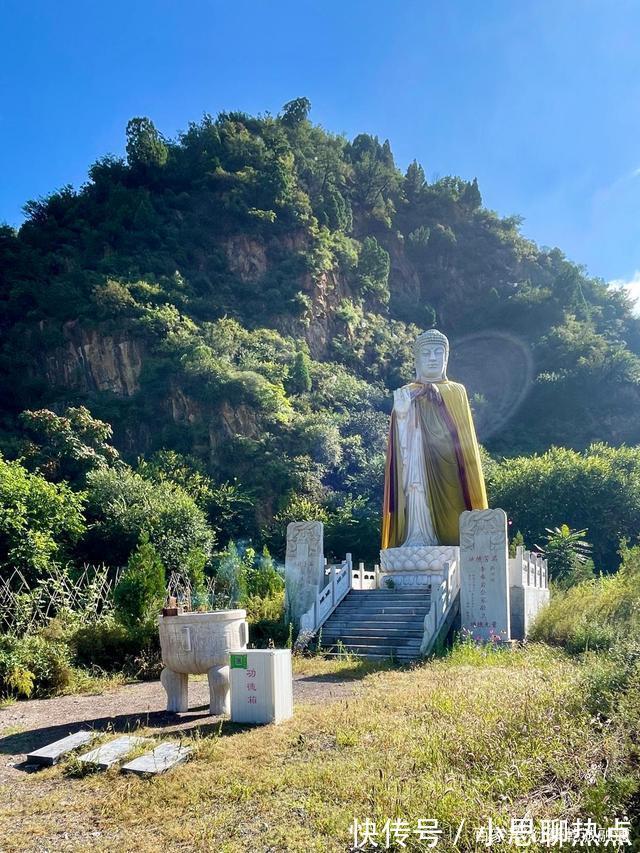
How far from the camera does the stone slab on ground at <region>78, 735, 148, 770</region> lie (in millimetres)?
5188

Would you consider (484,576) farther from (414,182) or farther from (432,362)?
(414,182)

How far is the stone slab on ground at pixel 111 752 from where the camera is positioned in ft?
17.0

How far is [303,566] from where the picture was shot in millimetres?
14688

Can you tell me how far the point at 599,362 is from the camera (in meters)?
45.3

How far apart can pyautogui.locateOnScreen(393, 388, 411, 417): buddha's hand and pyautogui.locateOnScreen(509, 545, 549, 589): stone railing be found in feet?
14.1

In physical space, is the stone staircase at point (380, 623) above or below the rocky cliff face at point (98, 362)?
below

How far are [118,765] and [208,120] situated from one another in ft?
177

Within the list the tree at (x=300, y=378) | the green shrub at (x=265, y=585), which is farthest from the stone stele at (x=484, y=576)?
the tree at (x=300, y=378)

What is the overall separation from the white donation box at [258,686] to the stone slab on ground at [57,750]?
1.37 metres

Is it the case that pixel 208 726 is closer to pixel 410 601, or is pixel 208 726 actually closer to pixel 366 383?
pixel 410 601

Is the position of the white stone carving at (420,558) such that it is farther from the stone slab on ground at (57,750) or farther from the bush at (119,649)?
the stone slab on ground at (57,750)

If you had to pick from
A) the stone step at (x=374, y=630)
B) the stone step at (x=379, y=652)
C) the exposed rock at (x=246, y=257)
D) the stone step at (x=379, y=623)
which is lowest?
the stone step at (x=379, y=652)

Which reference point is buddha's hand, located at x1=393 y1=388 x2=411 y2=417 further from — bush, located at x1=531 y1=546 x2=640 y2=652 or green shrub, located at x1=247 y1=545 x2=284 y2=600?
bush, located at x1=531 y1=546 x2=640 y2=652

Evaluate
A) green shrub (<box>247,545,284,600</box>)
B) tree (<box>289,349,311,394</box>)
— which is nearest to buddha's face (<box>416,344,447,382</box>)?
green shrub (<box>247,545,284,600</box>)
